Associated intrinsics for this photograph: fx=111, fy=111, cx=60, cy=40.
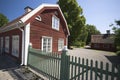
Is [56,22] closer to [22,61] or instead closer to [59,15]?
[59,15]

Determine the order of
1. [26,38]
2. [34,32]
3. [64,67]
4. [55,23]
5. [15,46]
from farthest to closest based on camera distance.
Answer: [55,23] → [15,46] → [34,32] → [26,38] → [64,67]

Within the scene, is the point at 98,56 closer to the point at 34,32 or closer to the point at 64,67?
the point at 34,32

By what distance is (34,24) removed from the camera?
31.1 feet

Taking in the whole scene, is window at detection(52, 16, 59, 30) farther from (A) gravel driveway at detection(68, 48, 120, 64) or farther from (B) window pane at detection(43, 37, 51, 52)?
(A) gravel driveway at detection(68, 48, 120, 64)

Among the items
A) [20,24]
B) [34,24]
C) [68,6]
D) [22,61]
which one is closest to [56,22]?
[34,24]

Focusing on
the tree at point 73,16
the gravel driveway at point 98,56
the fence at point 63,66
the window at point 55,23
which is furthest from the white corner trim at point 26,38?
the tree at point 73,16

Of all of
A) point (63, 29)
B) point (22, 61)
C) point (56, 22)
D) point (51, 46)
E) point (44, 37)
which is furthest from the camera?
point (63, 29)

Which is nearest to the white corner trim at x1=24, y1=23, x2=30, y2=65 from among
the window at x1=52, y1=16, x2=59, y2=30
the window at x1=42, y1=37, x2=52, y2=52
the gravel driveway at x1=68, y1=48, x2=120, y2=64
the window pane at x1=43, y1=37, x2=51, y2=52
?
the window at x1=42, y1=37, x2=52, y2=52

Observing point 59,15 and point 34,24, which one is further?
point 59,15

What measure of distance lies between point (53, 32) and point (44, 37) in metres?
2.09

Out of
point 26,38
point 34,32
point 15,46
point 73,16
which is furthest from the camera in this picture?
point 73,16

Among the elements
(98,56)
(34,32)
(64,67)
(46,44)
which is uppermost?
(34,32)

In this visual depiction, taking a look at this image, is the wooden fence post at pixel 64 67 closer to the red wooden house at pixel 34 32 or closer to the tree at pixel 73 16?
the red wooden house at pixel 34 32

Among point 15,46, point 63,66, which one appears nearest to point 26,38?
point 15,46
